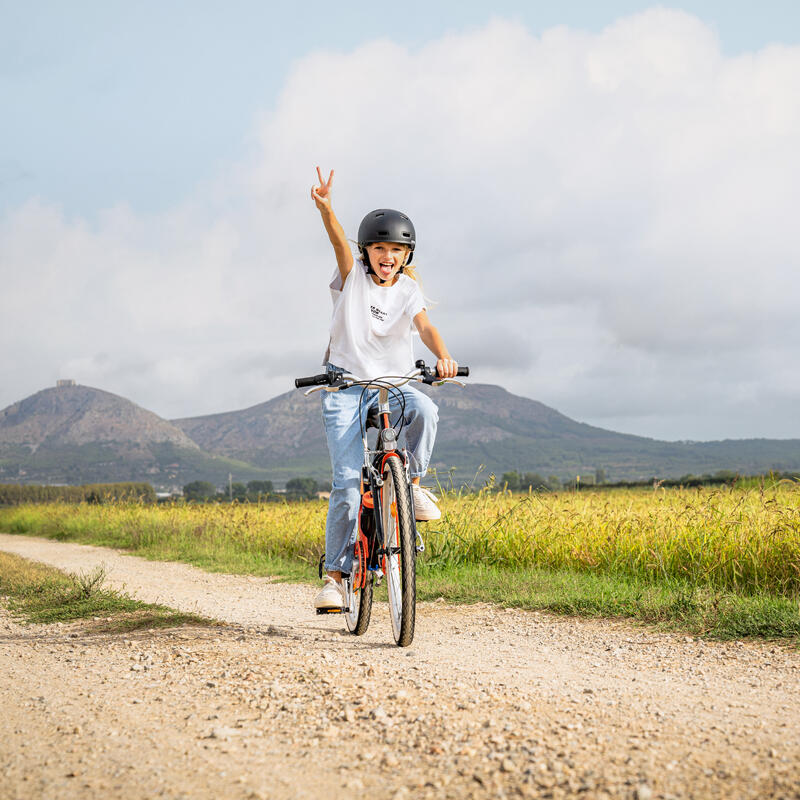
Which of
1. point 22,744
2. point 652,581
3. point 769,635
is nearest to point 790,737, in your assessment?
point 769,635

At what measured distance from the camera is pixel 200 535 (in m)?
14.9

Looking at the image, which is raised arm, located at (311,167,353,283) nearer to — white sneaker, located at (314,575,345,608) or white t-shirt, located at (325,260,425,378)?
white t-shirt, located at (325,260,425,378)

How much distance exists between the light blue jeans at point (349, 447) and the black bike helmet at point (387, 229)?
3.21ft

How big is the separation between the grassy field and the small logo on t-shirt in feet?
9.24

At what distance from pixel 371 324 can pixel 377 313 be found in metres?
0.09

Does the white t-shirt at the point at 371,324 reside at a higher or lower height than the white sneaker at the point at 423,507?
higher

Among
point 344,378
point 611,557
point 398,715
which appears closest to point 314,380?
point 344,378

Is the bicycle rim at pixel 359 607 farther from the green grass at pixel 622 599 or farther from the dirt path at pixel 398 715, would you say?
the green grass at pixel 622 599

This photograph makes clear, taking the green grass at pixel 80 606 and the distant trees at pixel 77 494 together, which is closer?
the green grass at pixel 80 606

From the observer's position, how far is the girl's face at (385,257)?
5.25 meters

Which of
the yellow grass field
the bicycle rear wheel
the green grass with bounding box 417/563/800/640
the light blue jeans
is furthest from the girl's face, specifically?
the yellow grass field

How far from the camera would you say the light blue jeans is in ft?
16.7

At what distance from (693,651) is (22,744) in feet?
12.1

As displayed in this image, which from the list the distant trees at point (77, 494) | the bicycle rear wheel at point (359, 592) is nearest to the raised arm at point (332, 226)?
the bicycle rear wheel at point (359, 592)
